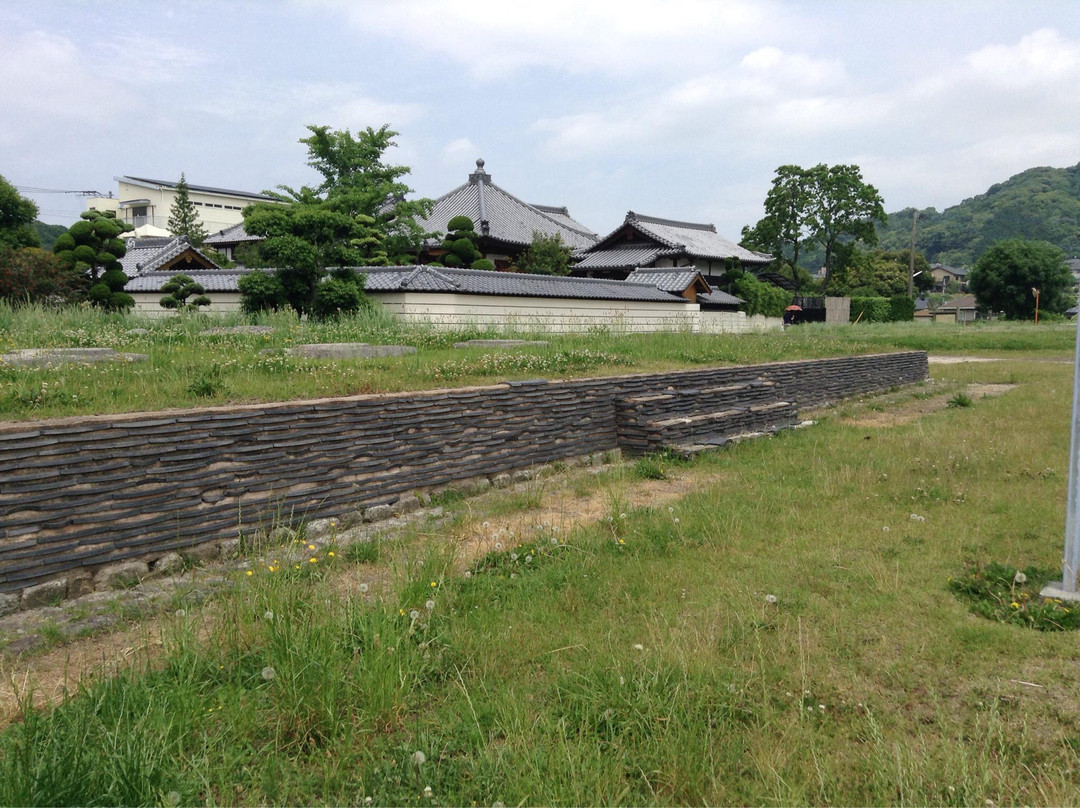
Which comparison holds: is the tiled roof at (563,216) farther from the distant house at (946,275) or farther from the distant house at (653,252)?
the distant house at (946,275)

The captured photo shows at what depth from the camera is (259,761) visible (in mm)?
2332

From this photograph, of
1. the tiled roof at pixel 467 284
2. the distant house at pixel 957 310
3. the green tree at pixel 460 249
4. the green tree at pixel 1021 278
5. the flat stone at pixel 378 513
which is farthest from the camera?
the distant house at pixel 957 310

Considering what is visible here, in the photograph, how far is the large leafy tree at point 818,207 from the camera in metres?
42.0

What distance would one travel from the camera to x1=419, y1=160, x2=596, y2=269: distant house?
26609mm

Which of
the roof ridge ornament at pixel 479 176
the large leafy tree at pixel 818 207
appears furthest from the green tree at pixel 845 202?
the roof ridge ornament at pixel 479 176

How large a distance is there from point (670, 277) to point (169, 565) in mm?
21830

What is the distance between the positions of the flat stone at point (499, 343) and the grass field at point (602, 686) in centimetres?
500

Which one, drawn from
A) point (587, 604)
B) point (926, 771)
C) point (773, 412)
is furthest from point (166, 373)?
point (773, 412)

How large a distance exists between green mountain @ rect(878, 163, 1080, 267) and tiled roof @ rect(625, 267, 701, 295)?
20.8 m

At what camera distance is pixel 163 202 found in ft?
189

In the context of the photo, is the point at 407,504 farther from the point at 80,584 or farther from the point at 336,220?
the point at 336,220

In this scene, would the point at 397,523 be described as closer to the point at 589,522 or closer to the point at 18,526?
the point at 589,522

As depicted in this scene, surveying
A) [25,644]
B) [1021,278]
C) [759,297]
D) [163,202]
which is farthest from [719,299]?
[163,202]

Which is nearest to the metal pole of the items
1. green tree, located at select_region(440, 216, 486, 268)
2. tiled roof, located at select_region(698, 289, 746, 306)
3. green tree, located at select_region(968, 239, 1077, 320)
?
green tree, located at select_region(440, 216, 486, 268)
